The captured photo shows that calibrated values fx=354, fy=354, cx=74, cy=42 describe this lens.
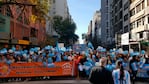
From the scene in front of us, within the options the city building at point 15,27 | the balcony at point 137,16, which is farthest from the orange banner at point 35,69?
the balcony at point 137,16

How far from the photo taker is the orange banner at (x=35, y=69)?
19109 mm

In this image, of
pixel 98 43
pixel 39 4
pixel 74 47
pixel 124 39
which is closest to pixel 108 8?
pixel 98 43

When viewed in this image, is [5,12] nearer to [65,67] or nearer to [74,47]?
[74,47]

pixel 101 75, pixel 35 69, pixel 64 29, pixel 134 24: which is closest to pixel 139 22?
pixel 134 24

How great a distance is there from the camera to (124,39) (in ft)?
174

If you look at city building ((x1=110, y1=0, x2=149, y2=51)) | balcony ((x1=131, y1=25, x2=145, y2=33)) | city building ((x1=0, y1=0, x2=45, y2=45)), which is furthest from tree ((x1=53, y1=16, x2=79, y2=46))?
balcony ((x1=131, y1=25, x2=145, y2=33))

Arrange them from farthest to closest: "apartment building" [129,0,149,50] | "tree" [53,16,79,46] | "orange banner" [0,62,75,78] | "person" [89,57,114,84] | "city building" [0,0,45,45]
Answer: "tree" [53,16,79,46] < "apartment building" [129,0,149,50] < "city building" [0,0,45,45] < "orange banner" [0,62,75,78] < "person" [89,57,114,84]

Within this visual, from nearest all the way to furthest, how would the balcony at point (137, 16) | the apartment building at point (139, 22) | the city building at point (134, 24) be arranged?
the city building at point (134, 24)
the apartment building at point (139, 22)
the balcony at point (137, 16)

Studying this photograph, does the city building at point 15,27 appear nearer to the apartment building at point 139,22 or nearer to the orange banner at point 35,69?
the orange banner at point 35,69

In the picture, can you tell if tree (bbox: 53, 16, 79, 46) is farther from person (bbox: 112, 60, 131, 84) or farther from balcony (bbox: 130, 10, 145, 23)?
person (bbox: 112, 60, 131, 84)

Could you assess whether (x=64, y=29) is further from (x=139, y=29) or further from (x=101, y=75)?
(x=101, y=75)

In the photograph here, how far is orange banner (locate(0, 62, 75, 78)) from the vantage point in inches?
752

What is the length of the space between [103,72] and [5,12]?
129 ft

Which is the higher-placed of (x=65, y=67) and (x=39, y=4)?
(x=39, y=4)
